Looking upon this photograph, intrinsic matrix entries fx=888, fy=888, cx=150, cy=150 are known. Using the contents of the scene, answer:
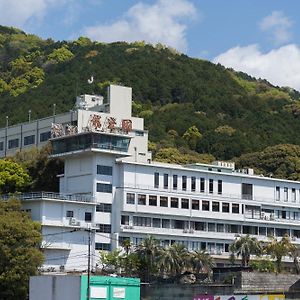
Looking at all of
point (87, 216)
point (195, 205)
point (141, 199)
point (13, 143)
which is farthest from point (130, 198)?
point (13, 143)

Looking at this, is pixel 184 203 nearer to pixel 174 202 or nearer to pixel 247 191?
pixel 174 202

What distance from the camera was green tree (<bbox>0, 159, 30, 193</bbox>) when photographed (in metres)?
107

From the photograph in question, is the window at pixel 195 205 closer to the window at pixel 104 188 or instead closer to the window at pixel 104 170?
the window at pixel 104 188

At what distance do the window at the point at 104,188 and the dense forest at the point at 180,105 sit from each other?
4080 centimetres

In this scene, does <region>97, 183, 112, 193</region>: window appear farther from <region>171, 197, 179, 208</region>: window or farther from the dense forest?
the dense forest

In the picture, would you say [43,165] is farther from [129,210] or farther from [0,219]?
[0,219]

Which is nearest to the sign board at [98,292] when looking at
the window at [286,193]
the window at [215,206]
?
the window at [215,206]

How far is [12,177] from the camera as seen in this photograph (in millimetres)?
107312

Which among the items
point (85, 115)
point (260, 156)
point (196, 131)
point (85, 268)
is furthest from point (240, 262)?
point (196, 131)

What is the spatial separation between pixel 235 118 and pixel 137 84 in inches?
854

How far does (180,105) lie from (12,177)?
7765 centimetres

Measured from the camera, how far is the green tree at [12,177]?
10719 centimetres

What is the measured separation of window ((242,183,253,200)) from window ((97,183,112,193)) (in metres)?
18.8

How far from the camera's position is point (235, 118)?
17775cm
